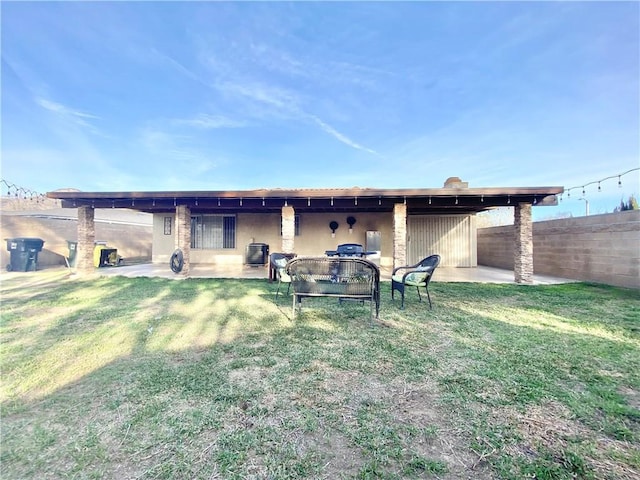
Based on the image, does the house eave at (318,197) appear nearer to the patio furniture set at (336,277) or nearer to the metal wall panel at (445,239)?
the metal wall panel at (445,239)

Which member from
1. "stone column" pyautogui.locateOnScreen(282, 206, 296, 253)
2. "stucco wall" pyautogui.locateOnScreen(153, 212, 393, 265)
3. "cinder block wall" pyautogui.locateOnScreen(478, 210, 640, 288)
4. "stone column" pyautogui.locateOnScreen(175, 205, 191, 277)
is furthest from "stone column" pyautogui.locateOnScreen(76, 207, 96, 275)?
"cinder block wall" pyautogui.locateOnScreen(478, 210, 640, 288)

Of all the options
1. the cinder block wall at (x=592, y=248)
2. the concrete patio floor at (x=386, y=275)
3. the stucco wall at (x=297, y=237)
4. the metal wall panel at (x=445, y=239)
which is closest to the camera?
the cinder block wall at (x=592, y=248)

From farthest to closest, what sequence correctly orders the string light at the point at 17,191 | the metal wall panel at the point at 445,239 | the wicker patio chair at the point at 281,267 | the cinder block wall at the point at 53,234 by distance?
the metal wall panel at the point at 445,239 → the string light at the point at 17,191 → the cinder block wall at the point at 53,234 → the wicker patio chair at the point at 281,267

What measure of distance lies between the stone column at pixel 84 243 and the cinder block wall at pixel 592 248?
14.1 meters

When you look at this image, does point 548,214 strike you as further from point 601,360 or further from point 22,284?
point 22,284

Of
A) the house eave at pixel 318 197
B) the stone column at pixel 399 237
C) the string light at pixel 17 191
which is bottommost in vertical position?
the stone column at pixel 399 237

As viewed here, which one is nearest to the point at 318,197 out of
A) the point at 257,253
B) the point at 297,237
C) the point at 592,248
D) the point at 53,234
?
the point at 297,237

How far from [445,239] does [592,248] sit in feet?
16.4

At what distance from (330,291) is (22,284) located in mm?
7977

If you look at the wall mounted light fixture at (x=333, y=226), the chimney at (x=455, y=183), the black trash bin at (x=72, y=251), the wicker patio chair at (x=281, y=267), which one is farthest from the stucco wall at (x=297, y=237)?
the wicker patio chair at (x=281, y=267)

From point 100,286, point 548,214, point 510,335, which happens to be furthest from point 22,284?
point 548,214

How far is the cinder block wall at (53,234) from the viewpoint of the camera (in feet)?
32.7

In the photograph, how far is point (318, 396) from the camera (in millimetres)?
2057

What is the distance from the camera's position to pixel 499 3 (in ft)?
27.5
